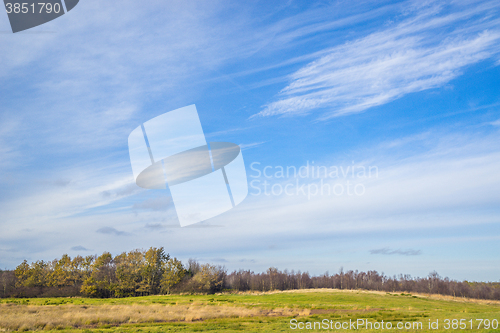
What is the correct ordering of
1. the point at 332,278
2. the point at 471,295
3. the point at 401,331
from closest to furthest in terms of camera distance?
1. the point at 401,331
2. the point at 471,295
3. the point at 332,278

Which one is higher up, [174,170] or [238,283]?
[174,170]

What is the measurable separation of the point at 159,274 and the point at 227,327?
63.6 m

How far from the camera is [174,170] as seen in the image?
60.1 feet

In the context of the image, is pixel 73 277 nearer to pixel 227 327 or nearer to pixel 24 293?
pixel 24 293

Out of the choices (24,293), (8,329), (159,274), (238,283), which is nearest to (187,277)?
(159,274)

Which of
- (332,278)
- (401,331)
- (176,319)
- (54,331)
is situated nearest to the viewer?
(401,331)

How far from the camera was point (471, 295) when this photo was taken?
9194cm

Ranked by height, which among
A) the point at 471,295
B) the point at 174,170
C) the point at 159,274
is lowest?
the point at 471,295

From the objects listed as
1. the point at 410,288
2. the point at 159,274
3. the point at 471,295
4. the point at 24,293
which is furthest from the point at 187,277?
the point at 471,295

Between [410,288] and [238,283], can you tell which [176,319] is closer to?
[238,283]

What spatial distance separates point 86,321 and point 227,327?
40.9ft

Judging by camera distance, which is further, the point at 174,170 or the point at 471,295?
the point at 471,295

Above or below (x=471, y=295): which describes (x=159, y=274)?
above

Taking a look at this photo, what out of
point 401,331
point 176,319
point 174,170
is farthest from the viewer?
point 176,319
